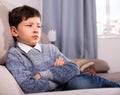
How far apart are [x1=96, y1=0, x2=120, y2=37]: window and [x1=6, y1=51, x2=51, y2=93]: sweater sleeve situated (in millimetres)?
2676

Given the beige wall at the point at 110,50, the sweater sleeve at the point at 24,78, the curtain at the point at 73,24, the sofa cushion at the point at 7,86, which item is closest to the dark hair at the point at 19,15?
the sweater sleeve at the point at 24,78

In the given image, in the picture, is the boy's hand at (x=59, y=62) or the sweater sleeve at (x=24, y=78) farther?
the boy's hand at (x=59, y=62)

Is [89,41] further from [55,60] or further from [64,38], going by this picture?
[55,60]

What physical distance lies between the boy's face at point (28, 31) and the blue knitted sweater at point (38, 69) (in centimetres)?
7

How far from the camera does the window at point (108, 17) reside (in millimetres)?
3781

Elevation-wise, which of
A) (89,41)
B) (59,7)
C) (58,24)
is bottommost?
(89,41)

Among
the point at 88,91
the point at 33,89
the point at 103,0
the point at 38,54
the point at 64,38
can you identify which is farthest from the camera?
the point at 103,0

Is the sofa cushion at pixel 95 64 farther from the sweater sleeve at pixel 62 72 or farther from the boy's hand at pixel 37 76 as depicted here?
the boy's hand at pixel 37 76

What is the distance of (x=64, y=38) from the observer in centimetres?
348

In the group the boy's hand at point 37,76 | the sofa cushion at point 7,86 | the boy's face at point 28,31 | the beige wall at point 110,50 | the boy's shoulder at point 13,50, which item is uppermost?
the boy's face at point 28,31

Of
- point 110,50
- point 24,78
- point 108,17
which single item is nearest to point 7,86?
point 24,78

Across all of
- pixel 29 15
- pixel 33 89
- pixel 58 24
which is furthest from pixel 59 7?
pixel 33 89

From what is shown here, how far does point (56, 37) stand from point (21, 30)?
214 centimetres

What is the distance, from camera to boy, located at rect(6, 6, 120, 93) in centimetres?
118
